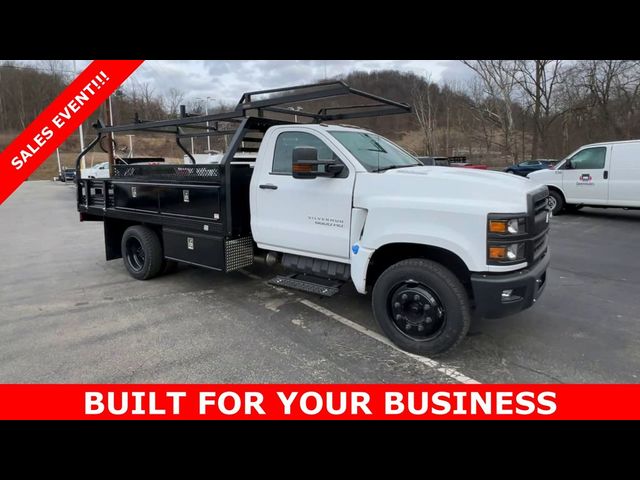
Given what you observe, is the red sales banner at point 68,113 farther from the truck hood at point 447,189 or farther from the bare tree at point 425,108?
the bare tree at point 425,108

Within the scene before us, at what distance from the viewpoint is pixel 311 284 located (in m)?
4.62

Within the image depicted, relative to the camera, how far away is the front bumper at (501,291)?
3455mm

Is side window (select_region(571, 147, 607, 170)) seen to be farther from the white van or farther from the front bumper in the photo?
the front bumper

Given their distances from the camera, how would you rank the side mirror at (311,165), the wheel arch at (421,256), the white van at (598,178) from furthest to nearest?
1. the white van at (598,178)
2. the side mirror at (311,165)
3. the wheel arch at (421,256)

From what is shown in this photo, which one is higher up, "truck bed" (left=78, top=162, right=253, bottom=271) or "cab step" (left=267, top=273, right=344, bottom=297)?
"truck bed" (left=78, top=162, right=253, bottom=271)

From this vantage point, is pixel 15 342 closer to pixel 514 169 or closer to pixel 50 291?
pixel 50 291

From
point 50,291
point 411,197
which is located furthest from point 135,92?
point 411,197

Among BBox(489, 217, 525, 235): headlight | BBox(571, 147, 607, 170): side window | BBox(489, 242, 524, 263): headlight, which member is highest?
BBox(571, 147, 607, 170): side window

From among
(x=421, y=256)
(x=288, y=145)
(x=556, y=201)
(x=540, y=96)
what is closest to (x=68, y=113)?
(x=288, y=145)

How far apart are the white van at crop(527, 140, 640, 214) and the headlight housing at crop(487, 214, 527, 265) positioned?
765 cm

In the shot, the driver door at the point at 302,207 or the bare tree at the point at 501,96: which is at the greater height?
the bare tree at the point at 501,96

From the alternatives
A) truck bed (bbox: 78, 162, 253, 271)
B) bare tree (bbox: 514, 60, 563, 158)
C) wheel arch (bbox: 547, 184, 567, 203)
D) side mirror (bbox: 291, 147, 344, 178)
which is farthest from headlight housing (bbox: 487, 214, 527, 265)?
bare tree (bbox: 514, 60, 563, 158)

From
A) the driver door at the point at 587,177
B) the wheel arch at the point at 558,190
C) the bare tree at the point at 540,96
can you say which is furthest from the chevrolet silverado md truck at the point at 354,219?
the bare tree at the point at 540,96

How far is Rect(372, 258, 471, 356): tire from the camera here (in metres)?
3.60
